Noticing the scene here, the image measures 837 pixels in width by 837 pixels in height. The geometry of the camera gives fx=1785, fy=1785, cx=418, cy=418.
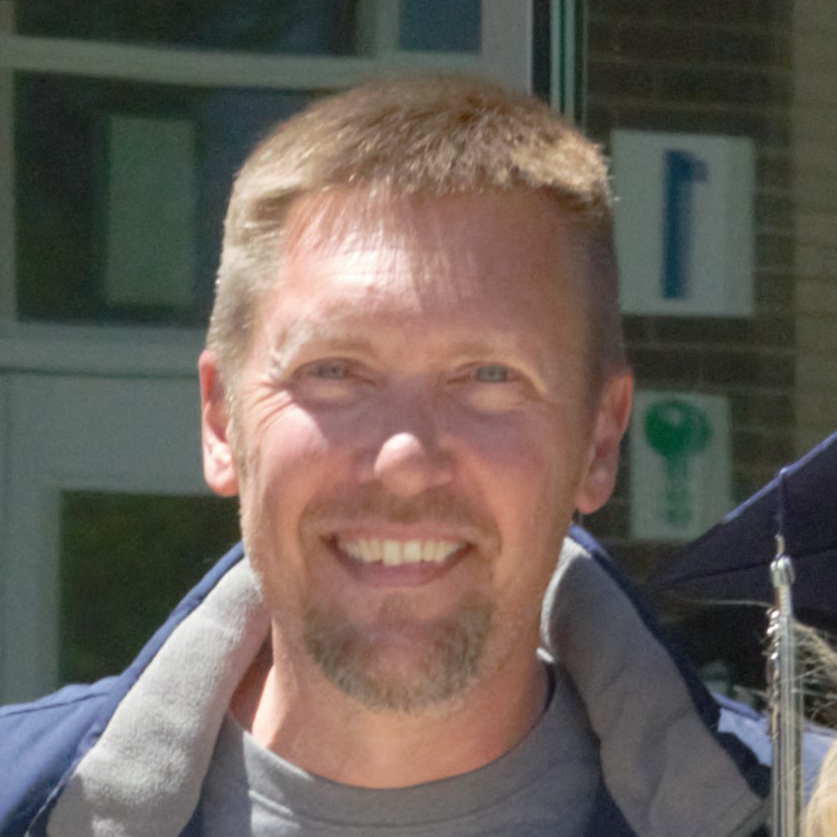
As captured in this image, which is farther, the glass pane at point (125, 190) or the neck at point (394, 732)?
the glass pane at point (125, 190)

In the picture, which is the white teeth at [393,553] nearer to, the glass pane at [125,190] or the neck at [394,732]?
the neck at [394,732]

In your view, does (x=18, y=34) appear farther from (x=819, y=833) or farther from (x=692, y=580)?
(x=819, y=833)

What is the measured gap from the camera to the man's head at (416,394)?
235 centimetres

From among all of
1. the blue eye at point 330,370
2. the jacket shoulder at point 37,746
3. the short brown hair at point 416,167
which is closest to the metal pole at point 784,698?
the short brown hair at point 416,167

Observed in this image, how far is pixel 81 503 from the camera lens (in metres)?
4.58

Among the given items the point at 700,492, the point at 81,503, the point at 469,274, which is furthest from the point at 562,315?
the point at 81,503

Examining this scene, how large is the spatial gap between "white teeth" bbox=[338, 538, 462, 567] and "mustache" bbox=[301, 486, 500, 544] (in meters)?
0.04

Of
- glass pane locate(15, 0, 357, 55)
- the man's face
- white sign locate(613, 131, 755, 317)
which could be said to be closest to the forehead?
the man's face

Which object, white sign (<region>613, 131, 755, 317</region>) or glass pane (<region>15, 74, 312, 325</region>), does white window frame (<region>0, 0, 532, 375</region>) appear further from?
white sign (<region>613, 131, 755, 317</region>)

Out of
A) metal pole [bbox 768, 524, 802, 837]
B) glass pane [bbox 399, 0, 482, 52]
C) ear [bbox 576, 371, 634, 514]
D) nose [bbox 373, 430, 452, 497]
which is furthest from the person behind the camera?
glass pane [bbox 399, 0, 482, 52]

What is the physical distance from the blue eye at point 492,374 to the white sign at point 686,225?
6.88 feet

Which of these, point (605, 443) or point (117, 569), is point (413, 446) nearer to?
point (605, 443)

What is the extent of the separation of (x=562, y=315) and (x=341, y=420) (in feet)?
→ 1.12

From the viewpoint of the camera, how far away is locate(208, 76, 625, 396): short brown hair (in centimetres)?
243
